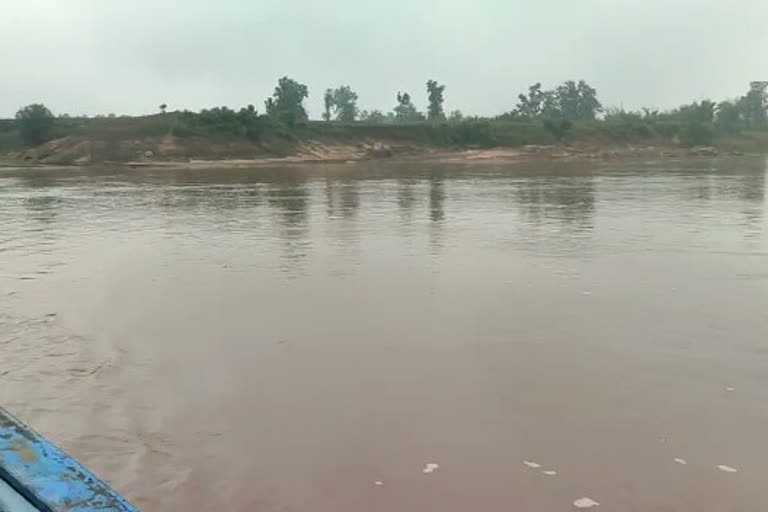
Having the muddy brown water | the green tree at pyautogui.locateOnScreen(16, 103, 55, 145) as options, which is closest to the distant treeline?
→ the green tree at pyautogui.locateOnScreen(16, 103, 55, 145)

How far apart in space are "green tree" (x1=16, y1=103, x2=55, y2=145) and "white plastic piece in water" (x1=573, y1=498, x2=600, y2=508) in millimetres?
59871

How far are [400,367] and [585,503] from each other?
2.12 meters

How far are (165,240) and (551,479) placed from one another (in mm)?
9815

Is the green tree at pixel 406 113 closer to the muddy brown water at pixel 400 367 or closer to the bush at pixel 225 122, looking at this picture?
the bush at pixel 225 122

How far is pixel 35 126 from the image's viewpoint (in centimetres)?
5609

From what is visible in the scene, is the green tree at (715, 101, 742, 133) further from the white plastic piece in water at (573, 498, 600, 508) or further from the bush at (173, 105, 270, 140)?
the white plastic piece in water at (573, 498, 600, 508)

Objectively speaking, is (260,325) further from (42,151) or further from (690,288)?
(42,151)

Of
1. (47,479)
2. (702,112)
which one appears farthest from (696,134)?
(47,479)

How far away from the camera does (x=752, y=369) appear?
16.9 feet

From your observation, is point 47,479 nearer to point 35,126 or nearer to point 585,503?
point 585,503

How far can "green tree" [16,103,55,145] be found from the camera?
56.0 m

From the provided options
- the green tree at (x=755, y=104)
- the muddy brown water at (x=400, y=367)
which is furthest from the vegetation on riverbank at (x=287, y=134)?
the muddy brown water at (x=400, y=367)

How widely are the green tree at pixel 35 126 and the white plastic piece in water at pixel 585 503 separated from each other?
59871 millimetres

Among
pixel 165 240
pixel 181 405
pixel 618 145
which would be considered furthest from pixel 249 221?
pixel 618 145
